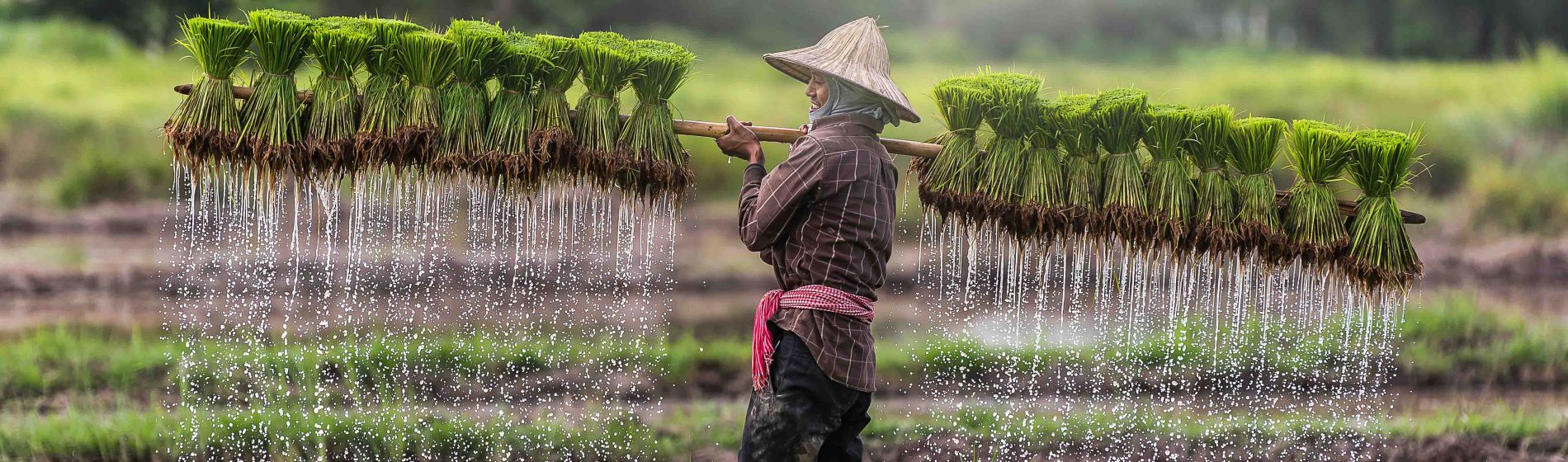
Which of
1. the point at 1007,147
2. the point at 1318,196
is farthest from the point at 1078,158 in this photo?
the point at 1318,196

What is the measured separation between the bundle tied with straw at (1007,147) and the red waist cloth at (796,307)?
0.76m

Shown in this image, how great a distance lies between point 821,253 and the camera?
2.76 metres

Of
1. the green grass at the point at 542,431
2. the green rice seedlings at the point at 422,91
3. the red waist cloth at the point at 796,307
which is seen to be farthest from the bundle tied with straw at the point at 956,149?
the green grass at the point at 542,431

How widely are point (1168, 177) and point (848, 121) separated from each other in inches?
47.4

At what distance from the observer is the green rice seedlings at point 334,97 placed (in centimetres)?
310

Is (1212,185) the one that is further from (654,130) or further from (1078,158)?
(654,130)

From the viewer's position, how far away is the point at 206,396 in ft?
17.0

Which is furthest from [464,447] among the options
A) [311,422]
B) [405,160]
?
[405,160]

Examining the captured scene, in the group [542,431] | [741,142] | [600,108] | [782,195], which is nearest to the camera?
[782,195]

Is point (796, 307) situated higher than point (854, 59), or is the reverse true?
point (854, 59)

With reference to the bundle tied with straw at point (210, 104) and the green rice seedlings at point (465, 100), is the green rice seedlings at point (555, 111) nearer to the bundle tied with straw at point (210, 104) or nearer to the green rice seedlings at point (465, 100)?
the green rice seedlings at point (465, 100)

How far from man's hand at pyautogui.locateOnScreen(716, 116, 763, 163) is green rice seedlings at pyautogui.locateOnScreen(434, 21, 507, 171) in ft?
2.26

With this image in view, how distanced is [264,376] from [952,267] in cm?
325

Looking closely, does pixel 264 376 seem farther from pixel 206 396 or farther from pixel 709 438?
pixel 709 438
